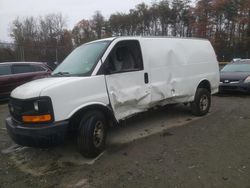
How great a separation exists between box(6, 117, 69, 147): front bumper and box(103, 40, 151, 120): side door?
3.56 ft

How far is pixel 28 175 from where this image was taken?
3541 mm

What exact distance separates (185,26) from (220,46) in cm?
942

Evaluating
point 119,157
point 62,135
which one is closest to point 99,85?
point 62,135

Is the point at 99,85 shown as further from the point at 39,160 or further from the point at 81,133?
the point at 39,160

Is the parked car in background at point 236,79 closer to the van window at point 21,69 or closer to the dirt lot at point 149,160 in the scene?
the dirt lot at point 149,160

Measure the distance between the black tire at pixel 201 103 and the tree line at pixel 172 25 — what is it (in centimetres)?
2818

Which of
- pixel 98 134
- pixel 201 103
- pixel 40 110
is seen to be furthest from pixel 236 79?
pixel 40 110

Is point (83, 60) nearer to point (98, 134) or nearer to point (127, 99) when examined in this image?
point (127, 99)

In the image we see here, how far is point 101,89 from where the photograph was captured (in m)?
3.96

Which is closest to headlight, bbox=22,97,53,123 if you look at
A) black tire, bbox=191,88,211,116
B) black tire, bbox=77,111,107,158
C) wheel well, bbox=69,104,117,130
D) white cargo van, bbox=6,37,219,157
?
white cargo van, bbox=6,37,219,157

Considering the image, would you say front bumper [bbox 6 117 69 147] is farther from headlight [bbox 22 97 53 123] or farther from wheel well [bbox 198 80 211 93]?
wheel well [bbox 198 80 211 93]

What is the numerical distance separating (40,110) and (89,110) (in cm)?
84

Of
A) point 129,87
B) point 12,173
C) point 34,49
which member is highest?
point 34,49

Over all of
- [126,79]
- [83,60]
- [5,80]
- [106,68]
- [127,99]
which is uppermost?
[83,60]
